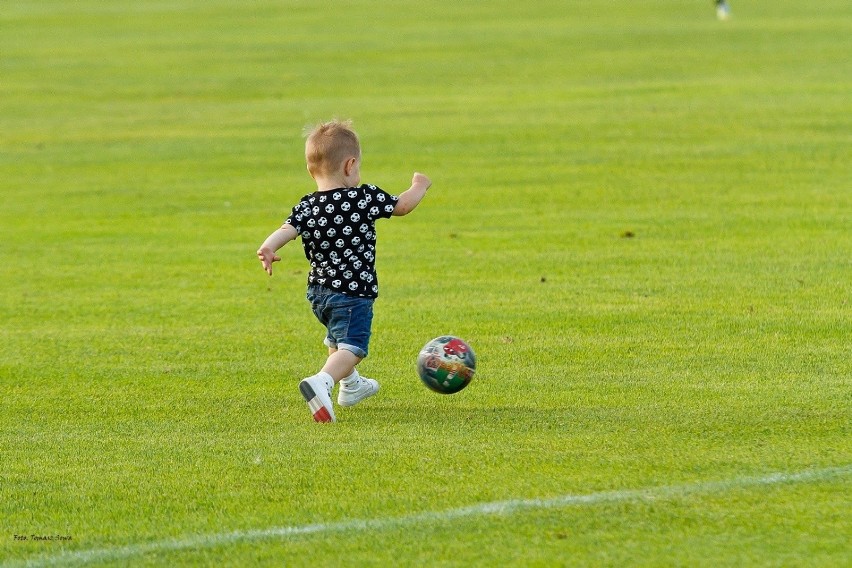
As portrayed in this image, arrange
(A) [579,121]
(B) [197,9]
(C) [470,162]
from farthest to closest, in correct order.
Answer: (B) [197,9], (A) [579,121], (C) [470,162]

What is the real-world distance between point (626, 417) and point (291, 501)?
6.54 ft

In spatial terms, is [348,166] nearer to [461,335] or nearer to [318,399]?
[318,399]

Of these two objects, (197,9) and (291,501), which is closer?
(291,501)

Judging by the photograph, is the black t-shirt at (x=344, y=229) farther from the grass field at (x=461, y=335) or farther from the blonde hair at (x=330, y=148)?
the grass field at (x=461, y=335)

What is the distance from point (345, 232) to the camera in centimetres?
809

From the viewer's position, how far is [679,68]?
32.9 m

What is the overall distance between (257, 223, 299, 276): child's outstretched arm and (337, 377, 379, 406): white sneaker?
2.42 ft

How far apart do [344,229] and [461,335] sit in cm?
215

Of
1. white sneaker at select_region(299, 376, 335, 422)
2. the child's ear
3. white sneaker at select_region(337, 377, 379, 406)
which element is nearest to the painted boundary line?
white sneaker at select_region(299, 376, 335, 422)

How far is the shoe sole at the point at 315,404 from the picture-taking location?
25.1 feet

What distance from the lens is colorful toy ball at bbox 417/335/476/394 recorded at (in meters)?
7.99

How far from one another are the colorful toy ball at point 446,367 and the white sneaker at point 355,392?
0.28 metres

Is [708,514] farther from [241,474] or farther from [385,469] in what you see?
[241,474]

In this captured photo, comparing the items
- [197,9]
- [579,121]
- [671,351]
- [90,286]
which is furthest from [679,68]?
[197,9]
